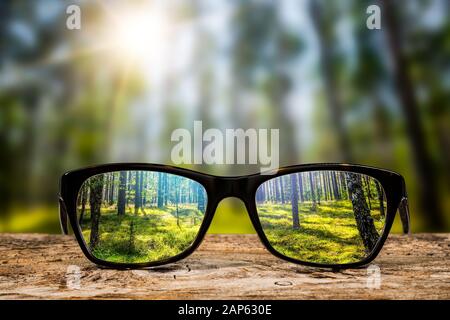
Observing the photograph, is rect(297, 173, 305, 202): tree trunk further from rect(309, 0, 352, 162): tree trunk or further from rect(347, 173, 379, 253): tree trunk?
rect(309, 0, 352, 162): tree trunk

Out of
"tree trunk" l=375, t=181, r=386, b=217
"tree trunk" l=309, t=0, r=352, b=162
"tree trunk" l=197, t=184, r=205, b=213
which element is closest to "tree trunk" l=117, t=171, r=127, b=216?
"tree trunk" l=197, t=184, r=205, b=213

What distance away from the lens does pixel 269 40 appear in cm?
150

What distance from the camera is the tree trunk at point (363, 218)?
1.73 ft

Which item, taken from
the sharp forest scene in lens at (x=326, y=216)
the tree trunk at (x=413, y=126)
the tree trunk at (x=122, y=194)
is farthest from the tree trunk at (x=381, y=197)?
Result: the tree trunk at (x=413, y=126)

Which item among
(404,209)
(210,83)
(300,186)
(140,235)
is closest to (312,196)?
(300,186)

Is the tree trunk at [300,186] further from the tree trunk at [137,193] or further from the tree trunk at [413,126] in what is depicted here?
the tree trunk at [413,126]

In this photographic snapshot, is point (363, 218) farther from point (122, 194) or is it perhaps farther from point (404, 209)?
point (122, 194)

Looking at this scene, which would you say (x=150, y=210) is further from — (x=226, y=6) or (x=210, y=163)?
(x=226, y=6)

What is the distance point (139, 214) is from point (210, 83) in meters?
1.06

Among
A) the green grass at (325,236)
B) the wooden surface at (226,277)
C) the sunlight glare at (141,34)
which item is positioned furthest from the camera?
the sunlight glare at (141,34)

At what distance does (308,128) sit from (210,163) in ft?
1.29

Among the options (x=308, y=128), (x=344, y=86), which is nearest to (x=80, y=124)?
(x=308, y=128)

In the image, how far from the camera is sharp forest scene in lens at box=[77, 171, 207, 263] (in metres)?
0.53

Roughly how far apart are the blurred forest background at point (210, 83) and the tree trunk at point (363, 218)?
922 millimetres
